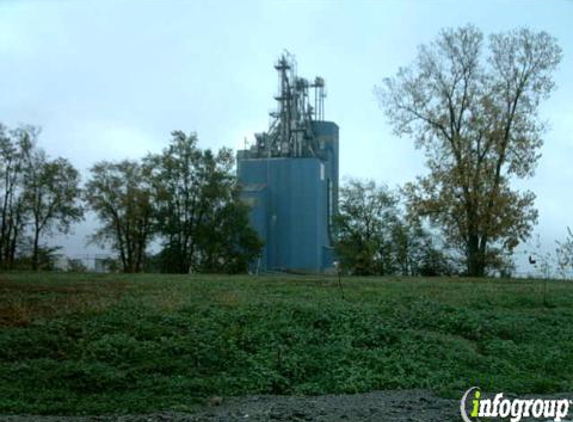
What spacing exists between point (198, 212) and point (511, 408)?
4755 cm

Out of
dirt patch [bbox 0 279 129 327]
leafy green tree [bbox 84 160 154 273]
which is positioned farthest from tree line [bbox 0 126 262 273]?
dirt patch [bbox 0 279 129 327]

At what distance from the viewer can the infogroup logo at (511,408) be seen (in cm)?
802

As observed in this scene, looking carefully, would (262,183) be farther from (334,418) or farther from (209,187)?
(334,418)

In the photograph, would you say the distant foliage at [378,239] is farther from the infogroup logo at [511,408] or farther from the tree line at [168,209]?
the infogroup logo at [511,408]

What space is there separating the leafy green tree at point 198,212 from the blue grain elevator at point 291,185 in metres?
3.30

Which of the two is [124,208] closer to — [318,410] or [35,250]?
[35,250]

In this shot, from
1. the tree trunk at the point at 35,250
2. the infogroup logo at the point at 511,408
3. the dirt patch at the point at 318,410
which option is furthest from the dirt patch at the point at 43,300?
the tree trunk at the point at 35,250

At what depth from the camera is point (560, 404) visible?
888cm

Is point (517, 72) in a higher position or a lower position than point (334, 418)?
higher

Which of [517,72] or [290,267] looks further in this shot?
[290,267]

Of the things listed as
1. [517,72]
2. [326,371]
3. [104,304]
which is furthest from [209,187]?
[326,371]

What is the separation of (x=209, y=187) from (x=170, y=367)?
1767 inches

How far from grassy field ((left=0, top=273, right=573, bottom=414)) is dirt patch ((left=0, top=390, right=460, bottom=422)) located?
323 mm

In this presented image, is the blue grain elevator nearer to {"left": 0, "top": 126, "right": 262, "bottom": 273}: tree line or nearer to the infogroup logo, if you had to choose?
{"left": 0, "top": 126, "right": 262, "bottom": 273}: tree line
